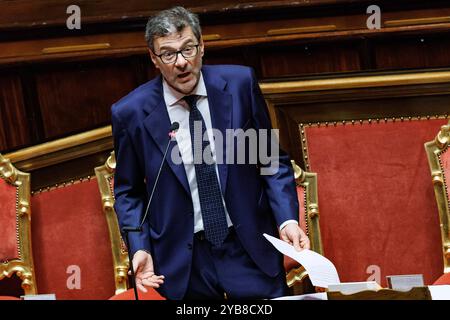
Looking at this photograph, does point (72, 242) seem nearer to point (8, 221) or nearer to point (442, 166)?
point (8, 221)

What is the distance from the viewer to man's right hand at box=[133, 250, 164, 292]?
1930 millimetres

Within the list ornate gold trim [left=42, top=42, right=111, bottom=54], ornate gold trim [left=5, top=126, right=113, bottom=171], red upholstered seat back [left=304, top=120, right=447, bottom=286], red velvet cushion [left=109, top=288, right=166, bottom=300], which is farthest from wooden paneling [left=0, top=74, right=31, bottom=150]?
red upholstered seat back [left=304, top=120, right=447, bottom=286]

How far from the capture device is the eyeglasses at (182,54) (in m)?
1.99

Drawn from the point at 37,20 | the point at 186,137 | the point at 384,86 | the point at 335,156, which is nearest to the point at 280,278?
the point at 186,137

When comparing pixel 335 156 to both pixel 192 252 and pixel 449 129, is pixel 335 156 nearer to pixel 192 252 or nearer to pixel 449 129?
pixel 449 129

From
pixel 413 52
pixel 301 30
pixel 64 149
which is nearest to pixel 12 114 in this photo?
pixel 64 149

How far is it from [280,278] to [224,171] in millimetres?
252

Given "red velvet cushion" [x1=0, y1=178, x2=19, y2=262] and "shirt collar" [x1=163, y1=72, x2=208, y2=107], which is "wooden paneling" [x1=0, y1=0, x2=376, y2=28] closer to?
"red velvet cushion" [x1=0, y1=178, x2=19, y2=262]

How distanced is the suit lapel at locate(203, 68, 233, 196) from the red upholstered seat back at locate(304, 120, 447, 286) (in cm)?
65

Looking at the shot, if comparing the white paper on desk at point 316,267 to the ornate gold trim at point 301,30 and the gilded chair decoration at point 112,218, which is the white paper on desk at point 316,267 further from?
the ornate gold trim at point 301,30

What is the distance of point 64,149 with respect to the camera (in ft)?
8.91

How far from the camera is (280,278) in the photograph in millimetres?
2074

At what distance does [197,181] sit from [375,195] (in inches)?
30.2
